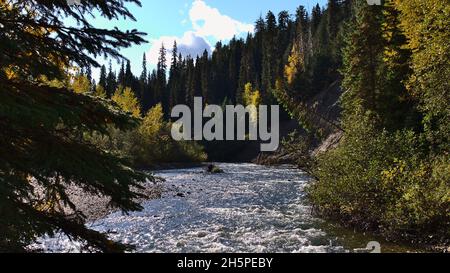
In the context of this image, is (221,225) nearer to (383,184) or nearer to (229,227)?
(229,227)

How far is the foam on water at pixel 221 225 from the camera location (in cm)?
1509

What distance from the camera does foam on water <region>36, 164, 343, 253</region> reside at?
15.1 m

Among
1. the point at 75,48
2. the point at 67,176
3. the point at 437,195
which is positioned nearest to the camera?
the point at 67,176

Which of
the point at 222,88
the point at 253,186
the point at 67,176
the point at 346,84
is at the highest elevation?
the point at 222,88

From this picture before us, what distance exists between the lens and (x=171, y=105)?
114 m

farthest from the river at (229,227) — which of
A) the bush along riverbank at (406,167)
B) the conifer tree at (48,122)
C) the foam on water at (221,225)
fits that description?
the conifer tree at (48,122)

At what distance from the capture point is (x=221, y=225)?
18.7 m

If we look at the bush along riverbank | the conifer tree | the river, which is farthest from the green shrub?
the conifer tree

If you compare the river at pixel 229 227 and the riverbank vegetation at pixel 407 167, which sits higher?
the riverbank vegetation at pixel 407 167

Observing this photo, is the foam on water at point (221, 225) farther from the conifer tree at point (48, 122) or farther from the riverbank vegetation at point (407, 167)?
the conifer tree at point (48, 122)
